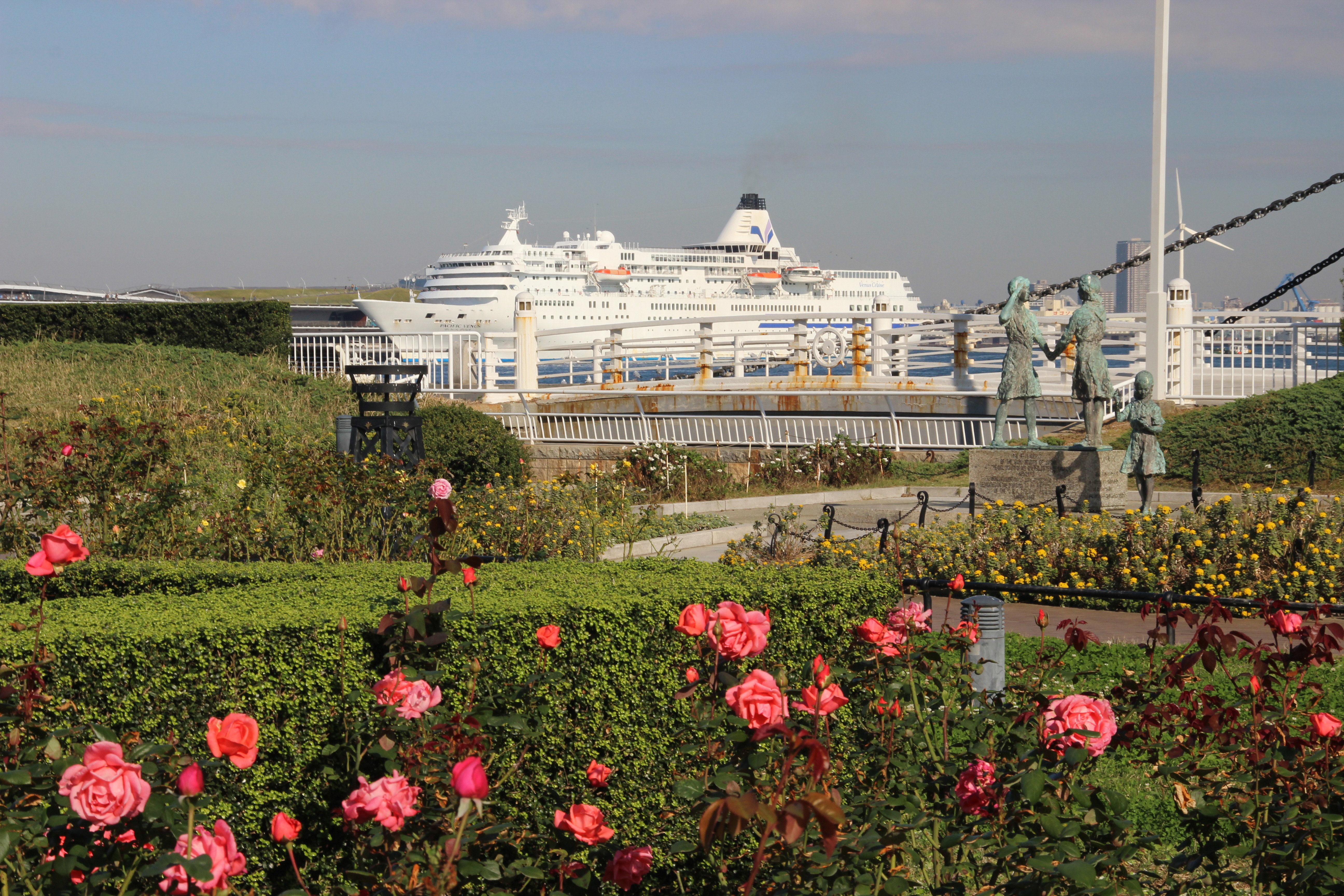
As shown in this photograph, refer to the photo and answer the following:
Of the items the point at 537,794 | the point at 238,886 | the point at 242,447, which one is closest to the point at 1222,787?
the point at 537,794

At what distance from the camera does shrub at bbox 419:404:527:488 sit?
11.6 metres

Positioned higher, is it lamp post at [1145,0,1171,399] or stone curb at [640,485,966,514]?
lamp post at [1145,0,1171,399]

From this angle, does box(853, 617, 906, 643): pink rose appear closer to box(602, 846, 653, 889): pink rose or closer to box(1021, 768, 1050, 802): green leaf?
box(1021, 768, 1050, 802): green leaf

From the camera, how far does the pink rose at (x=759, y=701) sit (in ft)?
7.71

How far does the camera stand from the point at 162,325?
2128 centimetres

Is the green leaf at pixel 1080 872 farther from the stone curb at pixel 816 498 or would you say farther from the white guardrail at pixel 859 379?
the white guardrail at pixel 859 379

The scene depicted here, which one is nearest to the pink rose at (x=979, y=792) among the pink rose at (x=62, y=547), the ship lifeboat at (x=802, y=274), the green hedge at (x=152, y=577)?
the pink rose at (x=62, y=547)

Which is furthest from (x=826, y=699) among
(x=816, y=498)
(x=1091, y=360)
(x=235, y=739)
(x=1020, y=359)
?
(x=816, y=498)

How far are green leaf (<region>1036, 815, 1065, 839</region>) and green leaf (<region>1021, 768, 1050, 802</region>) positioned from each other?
1.8 inches

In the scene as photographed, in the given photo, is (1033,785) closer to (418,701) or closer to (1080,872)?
(1080,872)

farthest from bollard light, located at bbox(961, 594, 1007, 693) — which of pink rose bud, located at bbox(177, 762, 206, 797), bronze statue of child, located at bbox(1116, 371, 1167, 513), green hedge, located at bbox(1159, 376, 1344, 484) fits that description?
green hedge, located at bbox(1159, 376, 1344, 484)

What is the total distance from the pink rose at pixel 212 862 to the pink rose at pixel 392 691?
1.69 feet

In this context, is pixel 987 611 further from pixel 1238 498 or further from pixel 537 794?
pixel 1238 498

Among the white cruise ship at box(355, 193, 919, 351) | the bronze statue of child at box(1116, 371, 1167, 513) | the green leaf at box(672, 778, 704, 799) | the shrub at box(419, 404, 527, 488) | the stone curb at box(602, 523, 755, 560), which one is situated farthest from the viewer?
the white cruise ship at box(355, 193, 919, 351)
